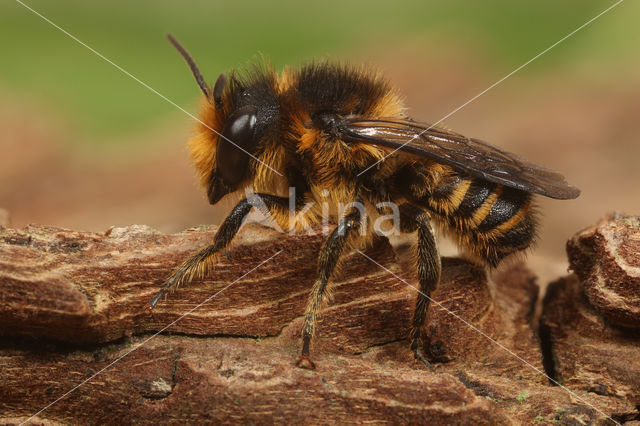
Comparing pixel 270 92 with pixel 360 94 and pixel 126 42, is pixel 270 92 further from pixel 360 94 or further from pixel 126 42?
pixel 126 42

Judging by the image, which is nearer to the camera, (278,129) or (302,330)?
(302,330)

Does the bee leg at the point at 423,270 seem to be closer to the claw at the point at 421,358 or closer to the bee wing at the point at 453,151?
the claw at the point at 421,358

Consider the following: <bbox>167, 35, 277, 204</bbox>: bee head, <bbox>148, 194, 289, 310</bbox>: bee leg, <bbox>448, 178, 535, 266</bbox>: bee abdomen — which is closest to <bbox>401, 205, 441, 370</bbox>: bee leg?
<bbox>448, 178, 535, 266</bbox>: bee abdomen

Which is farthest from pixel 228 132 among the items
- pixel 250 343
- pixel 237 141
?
pixel 250 343

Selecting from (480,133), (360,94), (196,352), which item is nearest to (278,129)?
(360,94)

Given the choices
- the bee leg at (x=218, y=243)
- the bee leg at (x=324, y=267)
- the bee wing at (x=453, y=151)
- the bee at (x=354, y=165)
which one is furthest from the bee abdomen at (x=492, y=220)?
the bee leg at (x=218, y=243)
